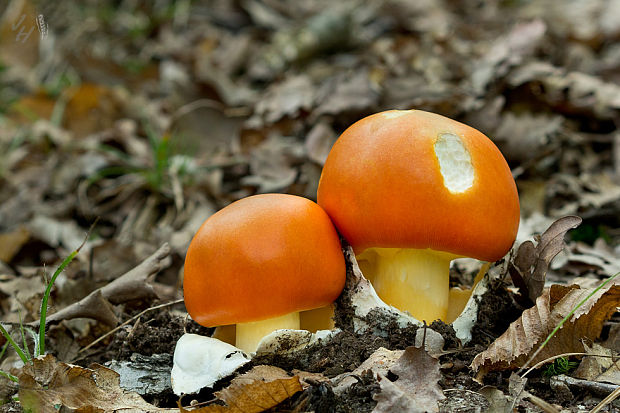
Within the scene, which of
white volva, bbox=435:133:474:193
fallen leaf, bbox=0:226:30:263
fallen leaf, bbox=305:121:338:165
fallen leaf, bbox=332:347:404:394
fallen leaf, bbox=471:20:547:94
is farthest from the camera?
fallen leaf, bbox=471:20:547:94

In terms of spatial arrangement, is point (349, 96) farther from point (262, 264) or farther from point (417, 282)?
point (262, 264)

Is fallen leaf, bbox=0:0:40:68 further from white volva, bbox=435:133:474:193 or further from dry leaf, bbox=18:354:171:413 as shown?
white volva, bbox=435:133:474:193

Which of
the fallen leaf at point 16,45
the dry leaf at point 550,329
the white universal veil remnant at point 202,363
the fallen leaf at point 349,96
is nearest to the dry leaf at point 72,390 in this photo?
the white universal veil remnant at point 202,363

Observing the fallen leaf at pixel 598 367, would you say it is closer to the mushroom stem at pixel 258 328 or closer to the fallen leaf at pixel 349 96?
the mushroom stem at pixel 258 328

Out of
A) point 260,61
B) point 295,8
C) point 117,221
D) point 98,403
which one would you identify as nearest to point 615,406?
point 98,403

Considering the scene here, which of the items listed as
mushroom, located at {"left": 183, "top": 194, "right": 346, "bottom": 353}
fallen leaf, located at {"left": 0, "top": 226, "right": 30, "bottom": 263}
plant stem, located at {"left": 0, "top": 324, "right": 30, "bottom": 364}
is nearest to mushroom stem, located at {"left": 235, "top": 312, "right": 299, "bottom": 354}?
mushroom, located at {"left": 183, "top": 194, "right": 346, "bottom": 353}

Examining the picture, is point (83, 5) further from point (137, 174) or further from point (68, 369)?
point (68, 369)
